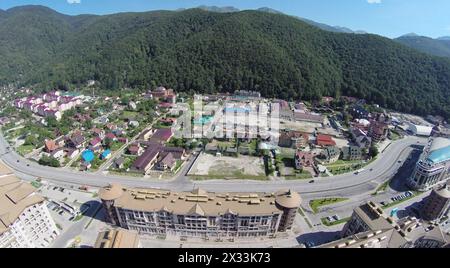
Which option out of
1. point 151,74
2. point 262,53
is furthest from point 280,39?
point 151,74

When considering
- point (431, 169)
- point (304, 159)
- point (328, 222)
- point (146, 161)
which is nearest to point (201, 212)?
point (328, 222)

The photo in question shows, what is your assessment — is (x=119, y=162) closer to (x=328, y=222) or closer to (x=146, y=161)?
(x=146, y=161)

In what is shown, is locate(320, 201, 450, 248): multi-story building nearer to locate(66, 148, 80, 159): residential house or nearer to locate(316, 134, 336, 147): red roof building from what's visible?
locate(316, 134, 336, 147): red roof building

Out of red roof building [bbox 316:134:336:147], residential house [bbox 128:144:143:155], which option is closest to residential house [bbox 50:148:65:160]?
residential house [bbox 128:144:143:155]

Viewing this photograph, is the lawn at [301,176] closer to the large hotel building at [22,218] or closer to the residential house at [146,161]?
the residential house at [146,161]

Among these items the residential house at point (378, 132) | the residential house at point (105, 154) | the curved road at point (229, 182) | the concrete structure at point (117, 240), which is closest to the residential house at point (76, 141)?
the residential house at point (105, 154)
